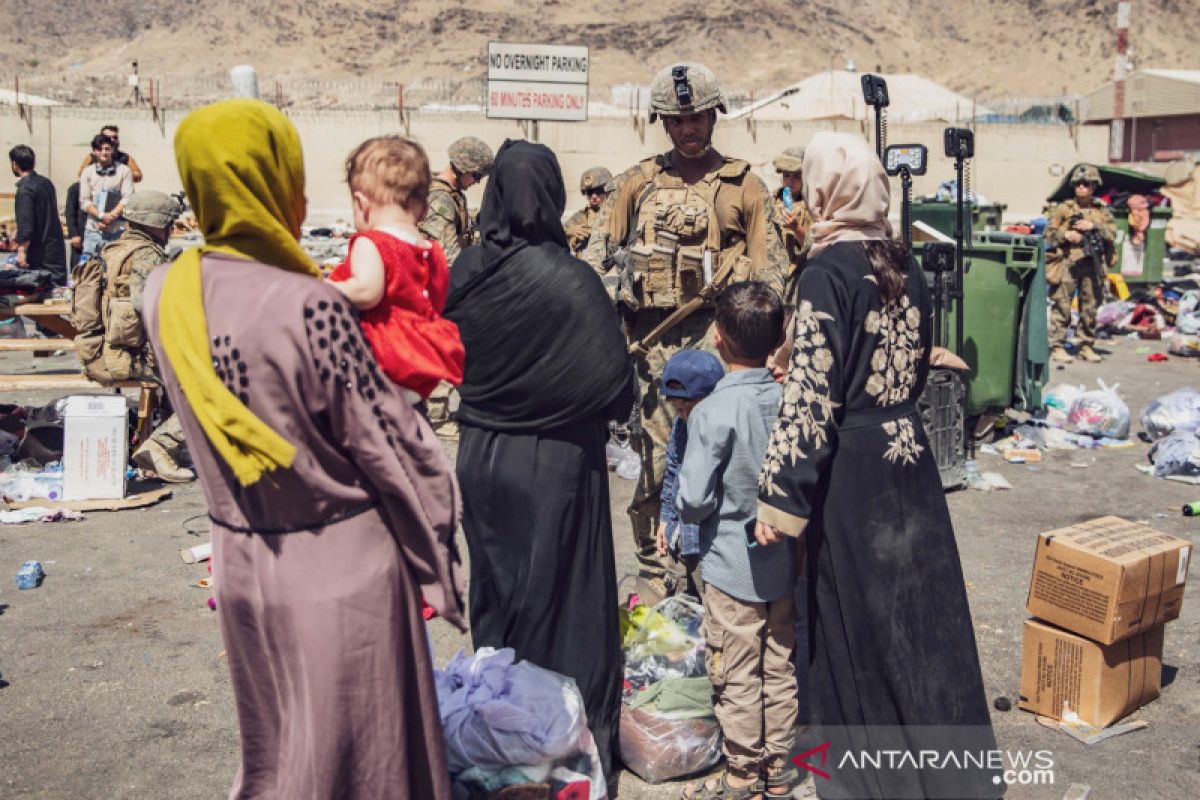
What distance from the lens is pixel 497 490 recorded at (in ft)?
12.2

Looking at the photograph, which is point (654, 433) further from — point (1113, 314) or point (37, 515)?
point (1113, 314)

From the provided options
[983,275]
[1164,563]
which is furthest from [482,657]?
[983,275]

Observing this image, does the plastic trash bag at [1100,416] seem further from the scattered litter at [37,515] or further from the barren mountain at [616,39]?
the barren mountain at [616,39]

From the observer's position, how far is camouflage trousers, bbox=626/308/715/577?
501 cm

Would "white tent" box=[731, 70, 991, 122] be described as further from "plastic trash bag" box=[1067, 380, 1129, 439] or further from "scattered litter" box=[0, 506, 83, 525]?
"scattered litter" box=[0, 506, 83, 525]

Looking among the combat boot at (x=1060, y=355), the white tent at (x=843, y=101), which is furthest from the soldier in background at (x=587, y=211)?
the white tent at (x=843, y=101)

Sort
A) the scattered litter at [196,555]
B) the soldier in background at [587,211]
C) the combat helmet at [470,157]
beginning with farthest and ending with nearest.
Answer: the soldier in background at [587,211] → the combat helmet at [470,157] → the scattered litter at [196,555]

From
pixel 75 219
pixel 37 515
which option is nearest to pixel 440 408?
pixel 37 515

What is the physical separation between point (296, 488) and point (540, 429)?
1.26 metres

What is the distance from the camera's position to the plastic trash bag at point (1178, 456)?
7.46 meters

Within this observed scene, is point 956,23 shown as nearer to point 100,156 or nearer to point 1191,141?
point 1191,141

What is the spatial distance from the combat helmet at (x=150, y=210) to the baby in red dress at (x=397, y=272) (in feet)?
15.4

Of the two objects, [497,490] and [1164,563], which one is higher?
[497,490]

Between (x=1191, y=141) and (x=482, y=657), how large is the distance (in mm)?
37039
